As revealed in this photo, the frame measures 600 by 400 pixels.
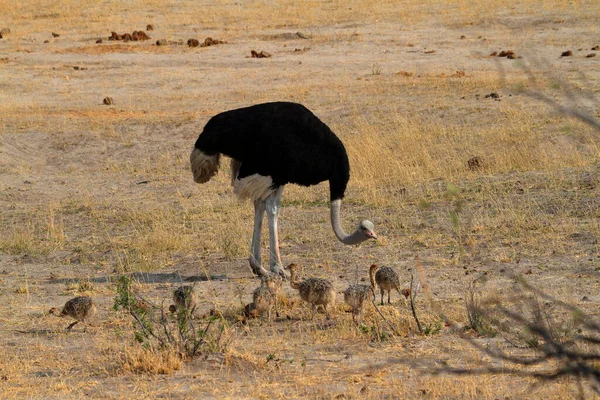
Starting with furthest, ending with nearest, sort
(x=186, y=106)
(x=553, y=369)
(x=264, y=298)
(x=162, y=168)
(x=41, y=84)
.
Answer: (x=41, y=84), (x=186, y=106), (x=162, y=168), (x=264, y=298), (x=553, y=369)

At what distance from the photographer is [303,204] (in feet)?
45.5

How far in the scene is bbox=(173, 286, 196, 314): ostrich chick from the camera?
334 inches

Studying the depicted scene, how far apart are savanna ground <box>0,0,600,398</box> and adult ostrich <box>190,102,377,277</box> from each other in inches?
23.6

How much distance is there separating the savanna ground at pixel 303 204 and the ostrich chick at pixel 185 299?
1.49 ft

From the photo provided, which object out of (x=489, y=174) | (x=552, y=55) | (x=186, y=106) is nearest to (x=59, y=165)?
(x=186, y=106)

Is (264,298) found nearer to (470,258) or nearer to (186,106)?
(470,258)

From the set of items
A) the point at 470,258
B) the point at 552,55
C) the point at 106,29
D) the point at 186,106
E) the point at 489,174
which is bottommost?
the point at 470,258

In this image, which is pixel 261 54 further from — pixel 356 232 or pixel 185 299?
pixel 185 299

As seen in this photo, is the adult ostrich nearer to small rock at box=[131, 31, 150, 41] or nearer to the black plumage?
the black plumage

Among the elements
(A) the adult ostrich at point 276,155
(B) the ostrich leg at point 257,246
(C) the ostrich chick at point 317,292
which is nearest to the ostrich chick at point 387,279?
(C) the ostrich chick at point 317,292

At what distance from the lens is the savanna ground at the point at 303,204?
720cm

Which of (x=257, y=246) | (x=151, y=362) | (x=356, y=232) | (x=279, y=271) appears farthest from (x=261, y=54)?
(x=151, y=362)

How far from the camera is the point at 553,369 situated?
22.5 feet

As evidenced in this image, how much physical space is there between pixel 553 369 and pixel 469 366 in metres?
0.55
